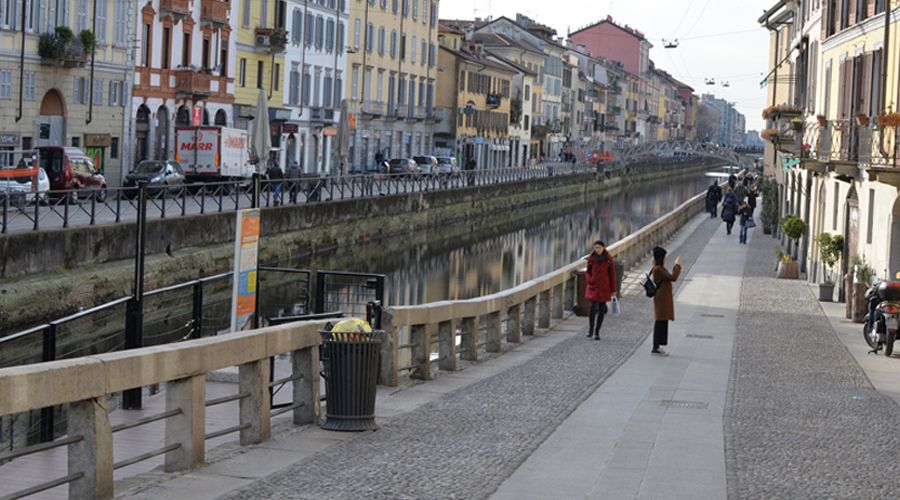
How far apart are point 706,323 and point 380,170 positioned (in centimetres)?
4995

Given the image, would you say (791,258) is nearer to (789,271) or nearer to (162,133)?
(789,271)

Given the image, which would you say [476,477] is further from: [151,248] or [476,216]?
[476,216]

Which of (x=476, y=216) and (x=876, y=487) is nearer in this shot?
(x=876, y=487)

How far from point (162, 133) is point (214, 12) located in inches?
255

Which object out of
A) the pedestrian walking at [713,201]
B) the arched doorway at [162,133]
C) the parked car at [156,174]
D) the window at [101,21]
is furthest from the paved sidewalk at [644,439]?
the pedestrian walking at [713,201]

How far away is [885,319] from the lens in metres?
19.5

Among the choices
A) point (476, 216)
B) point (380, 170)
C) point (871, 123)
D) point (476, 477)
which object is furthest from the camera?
point (380, 170)

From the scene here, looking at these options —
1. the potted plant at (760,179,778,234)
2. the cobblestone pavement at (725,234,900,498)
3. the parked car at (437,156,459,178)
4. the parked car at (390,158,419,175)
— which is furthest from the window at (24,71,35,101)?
the parked car at (437,156,459,178)

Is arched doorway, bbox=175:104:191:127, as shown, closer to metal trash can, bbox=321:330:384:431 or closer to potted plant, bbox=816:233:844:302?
potted plant, bbox=816:233:844:302

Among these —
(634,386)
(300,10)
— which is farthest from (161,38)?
(634,386)

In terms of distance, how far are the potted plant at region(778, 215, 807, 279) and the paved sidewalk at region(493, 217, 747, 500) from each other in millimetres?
15774

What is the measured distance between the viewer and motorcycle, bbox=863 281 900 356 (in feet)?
63.6

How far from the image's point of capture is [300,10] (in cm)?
6962

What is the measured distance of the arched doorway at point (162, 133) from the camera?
5378cm
